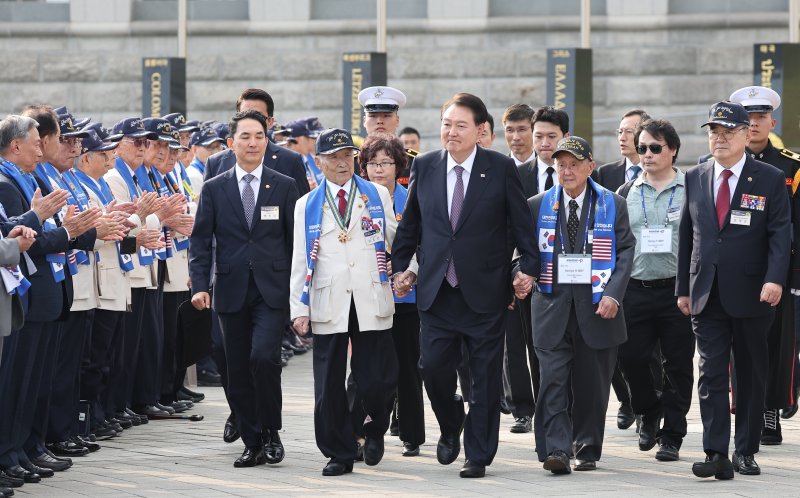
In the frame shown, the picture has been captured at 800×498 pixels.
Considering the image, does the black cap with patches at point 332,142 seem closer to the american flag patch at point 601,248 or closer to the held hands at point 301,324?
the held hands at point 301,324

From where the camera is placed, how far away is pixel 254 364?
994 centimetres

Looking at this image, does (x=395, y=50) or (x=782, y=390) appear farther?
(x=395, y=50)

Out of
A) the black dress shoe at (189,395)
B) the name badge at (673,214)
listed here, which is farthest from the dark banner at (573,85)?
the name badge at (673,214)

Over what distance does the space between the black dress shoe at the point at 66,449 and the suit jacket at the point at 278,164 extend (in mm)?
1997

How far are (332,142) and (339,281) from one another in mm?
859

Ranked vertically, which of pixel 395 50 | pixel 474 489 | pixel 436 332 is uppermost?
pixel 395 50

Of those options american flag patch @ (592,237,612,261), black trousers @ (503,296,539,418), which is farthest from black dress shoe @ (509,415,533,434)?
american flag patch @ (592,237,612,261)

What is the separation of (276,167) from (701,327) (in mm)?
3119

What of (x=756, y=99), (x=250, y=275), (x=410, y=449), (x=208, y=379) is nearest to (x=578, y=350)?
(x=410, y=449)

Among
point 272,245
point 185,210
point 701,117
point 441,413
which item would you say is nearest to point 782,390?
point 441,413

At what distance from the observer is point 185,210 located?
41.6ft

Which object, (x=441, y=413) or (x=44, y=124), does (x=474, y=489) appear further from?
(x=44, y=124)

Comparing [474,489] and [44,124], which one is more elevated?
[44,124]

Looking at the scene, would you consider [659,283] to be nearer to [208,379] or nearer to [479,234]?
[479,234]
